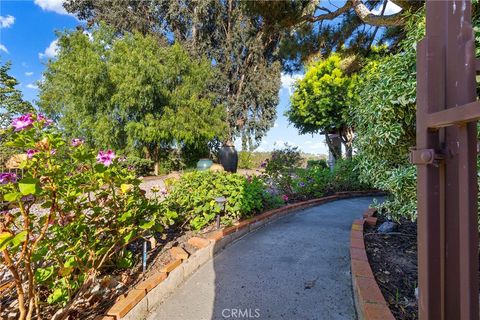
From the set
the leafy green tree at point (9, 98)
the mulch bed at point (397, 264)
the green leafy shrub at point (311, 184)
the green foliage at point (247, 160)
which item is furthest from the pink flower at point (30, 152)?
the green foliage at point (247, 160)

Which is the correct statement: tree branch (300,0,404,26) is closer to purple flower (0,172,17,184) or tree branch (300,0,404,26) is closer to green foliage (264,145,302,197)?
green foliage (264,145,302,197)

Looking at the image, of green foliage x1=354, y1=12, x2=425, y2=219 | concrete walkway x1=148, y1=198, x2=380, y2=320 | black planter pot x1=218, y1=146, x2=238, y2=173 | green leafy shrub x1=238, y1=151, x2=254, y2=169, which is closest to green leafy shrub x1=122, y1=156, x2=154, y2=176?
black planter pot x1=218, y1=146, x2=238, y2=173

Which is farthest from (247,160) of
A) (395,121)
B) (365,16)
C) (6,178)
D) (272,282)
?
(6,178)

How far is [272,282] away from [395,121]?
71.8 inches

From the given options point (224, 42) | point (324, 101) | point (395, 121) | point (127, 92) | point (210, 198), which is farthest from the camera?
point (224, 42)

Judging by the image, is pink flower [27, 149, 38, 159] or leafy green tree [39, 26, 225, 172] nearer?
pink flower [27, 149, 38, 159]

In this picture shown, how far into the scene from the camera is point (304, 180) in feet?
19.6

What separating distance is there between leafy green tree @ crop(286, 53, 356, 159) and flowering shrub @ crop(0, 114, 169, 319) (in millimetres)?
8752

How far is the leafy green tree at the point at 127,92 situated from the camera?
36.5ft

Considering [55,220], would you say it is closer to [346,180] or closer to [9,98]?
[346,180]

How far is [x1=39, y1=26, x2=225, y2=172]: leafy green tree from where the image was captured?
11125mm

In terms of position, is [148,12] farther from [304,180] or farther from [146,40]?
[304,180]

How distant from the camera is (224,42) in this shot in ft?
51.2

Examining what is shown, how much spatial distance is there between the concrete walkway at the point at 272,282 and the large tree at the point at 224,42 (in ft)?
38.5
